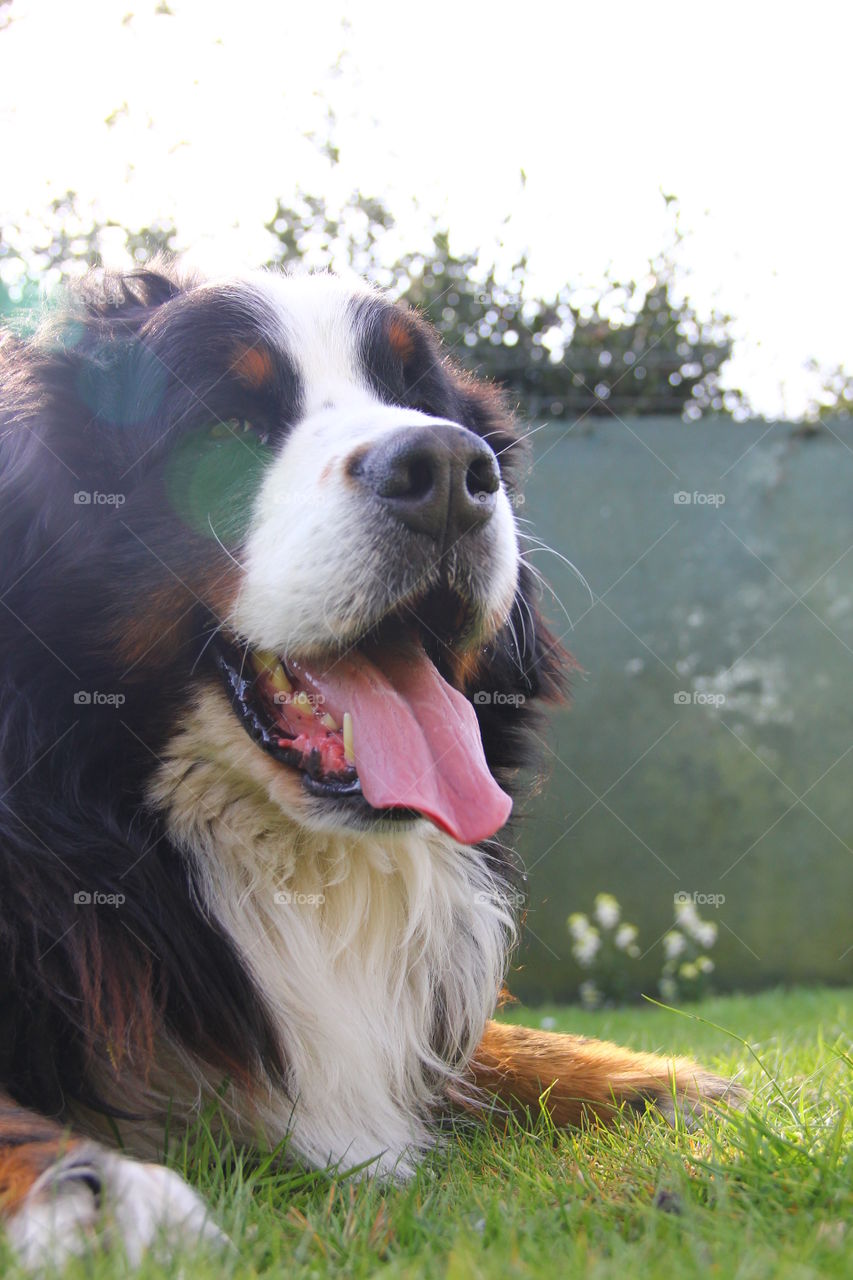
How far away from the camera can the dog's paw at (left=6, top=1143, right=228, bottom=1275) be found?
1425 millimetres

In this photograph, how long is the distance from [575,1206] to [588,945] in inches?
176

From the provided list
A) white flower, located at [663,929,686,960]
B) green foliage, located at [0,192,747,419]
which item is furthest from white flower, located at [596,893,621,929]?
green foliage, located at [0,192,747,419]

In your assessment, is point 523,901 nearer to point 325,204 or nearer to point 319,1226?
point 319,1226

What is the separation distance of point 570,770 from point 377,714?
12.6ft

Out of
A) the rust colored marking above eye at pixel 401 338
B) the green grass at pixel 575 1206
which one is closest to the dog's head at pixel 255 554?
the rust colored marking above eye at pixel 401 338

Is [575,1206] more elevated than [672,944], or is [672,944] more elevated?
[575,1206]

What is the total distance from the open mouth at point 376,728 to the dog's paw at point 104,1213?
76cm

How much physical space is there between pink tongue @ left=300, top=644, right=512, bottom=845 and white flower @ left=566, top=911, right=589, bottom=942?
3885 mm

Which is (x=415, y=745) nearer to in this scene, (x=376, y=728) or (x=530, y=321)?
(x=376, y=728)

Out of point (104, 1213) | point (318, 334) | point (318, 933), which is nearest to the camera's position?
point (104, 1213)

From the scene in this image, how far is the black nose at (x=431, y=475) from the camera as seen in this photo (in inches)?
82.1

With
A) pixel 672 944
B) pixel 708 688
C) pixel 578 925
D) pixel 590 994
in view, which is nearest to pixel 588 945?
pixel 578 925

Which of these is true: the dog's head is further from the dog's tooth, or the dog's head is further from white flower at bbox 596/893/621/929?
white flower at bbox 596/893/621/929

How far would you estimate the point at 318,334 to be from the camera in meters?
2.49
